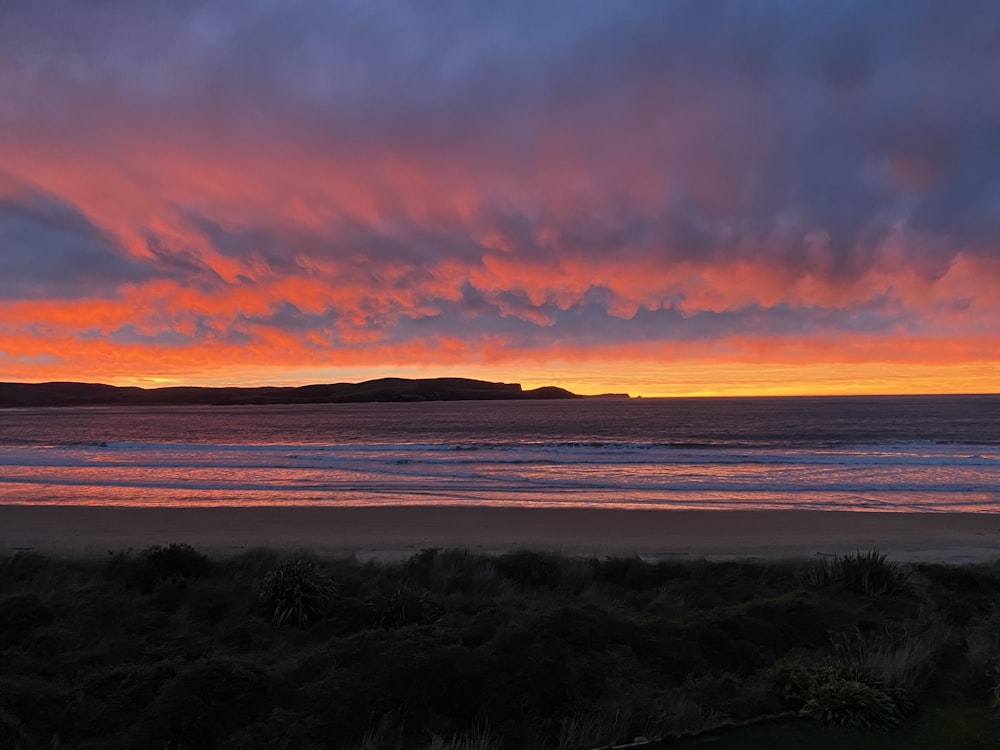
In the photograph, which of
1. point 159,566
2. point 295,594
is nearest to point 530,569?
point 295,594

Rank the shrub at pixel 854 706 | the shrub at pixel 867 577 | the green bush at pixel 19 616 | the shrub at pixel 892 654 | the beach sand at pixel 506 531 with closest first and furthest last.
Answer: the shrub at pixel 854 706 < the shrub at pixel 892 654 < the green bush at pixel 19 616 < the shrub at pixel 867 577 < the beach sand at pixel 506 531

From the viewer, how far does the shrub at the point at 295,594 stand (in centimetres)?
852

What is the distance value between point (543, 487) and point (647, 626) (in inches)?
807

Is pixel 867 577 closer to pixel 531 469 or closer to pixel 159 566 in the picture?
pixel 159 566

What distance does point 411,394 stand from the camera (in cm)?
19050

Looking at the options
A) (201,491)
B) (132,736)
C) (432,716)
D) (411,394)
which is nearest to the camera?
(132,736)

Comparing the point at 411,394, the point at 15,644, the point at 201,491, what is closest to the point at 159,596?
the point at 15,644

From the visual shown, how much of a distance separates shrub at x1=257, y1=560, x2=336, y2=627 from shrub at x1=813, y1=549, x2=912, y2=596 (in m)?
7.05

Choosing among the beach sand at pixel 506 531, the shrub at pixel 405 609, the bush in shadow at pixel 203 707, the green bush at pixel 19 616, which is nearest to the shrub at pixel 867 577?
the beach sand at pixel 506 531

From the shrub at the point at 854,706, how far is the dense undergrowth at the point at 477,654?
0.01 m

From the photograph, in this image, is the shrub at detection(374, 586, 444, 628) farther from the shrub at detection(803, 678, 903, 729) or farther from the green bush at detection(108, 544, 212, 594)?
the shrub at detection(803, 678, 903, 729)

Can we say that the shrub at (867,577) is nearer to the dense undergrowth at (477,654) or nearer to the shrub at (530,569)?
the dense undergrowth at (477,654)

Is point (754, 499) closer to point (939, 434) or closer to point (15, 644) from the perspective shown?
point (15, 644)

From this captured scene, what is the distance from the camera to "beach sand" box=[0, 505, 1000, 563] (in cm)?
1476
